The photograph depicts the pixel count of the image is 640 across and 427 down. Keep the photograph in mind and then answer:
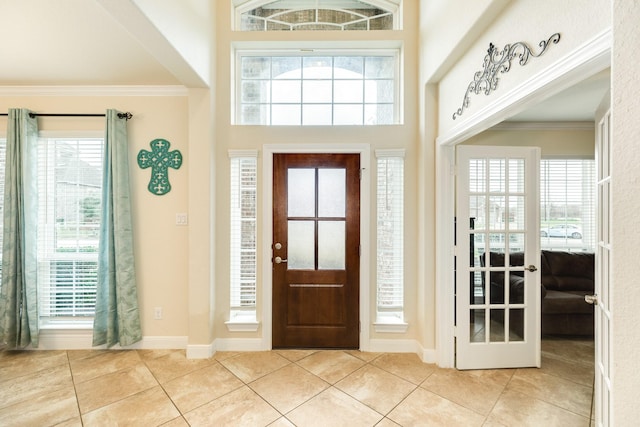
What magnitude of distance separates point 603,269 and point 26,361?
4289 mm

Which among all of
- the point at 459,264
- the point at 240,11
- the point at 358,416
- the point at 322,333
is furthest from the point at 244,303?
the point at 240,11

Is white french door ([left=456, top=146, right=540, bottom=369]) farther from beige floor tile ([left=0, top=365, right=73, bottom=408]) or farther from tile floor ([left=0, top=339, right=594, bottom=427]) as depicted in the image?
beige floor tile ([left=0, top=365, right=73, bottom=408])

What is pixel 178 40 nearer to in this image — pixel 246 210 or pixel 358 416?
pixel 246 210

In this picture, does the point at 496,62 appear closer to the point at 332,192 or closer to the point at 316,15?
the point at 332,192

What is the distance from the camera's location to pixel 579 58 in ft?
3.43

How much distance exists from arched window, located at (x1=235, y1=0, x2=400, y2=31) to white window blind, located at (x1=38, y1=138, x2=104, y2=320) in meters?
→ 1.96

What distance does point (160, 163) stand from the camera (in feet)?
8.69

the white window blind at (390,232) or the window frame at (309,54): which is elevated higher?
the window frame at (309,54)

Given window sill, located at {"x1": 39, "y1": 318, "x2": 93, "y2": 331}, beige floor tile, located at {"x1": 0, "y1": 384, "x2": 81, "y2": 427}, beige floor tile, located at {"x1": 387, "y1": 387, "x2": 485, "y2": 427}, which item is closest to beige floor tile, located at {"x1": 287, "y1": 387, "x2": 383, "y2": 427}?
beige floor tile, located at {"x1": 387, "y1": 387, "x2": 485, "y2": 427}

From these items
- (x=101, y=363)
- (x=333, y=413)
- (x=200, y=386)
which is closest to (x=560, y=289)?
(x=333, y=413)

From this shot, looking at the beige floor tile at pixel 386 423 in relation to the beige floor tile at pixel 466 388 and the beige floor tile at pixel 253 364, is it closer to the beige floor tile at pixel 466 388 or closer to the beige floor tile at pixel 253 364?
the beige floor tile at pixel 466 388

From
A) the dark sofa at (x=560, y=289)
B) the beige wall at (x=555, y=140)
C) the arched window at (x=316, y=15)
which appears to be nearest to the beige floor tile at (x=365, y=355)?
the dark sofa at (x=560, y=289)

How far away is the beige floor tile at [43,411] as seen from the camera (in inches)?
69.7

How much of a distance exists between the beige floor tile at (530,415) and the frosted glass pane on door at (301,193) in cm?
200
